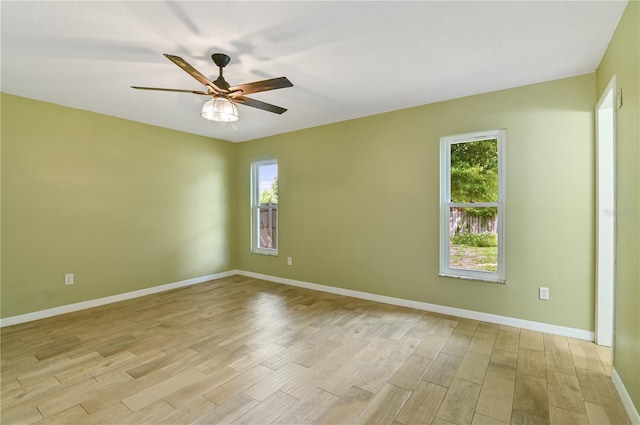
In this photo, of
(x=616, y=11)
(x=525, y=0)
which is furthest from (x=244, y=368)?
(x=616, y=11)

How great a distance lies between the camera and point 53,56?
249 cm

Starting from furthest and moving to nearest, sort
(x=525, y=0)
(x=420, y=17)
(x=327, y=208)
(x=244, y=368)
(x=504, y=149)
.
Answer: (x=327, y=208), (x=504, y=149), (x=244, y=368), (x=420, y=17), (x=525, y=0)

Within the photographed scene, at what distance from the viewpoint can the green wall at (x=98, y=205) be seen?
3.34 meters

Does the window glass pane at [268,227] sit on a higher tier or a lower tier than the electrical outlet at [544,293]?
higher

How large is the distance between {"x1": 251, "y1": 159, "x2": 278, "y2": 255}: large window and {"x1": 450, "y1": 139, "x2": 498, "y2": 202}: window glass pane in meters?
2.92

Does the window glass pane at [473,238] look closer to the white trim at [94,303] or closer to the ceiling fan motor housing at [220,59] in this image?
the ceiling fan motor housing at [220,59]

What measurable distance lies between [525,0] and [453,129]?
1698 mm

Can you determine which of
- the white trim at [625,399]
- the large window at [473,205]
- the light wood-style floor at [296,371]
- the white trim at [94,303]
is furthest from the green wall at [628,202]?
the white trim at [94,303]

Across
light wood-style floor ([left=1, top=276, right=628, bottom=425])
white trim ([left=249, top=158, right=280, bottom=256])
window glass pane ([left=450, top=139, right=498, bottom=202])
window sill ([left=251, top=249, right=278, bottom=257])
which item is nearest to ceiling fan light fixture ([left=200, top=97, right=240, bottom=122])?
light wood-style floor ([left=1, top=276, right=628, bottom=425])

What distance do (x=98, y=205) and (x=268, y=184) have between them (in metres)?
2.51

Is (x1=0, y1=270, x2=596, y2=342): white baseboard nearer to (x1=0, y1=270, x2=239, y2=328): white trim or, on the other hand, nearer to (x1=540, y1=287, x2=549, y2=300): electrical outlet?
(x1=0, y1=270, x2=239, y2=328): white trim

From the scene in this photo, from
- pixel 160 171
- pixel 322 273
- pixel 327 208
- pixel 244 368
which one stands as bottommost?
pixel 244 368

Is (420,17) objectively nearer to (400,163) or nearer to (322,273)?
(400,163)

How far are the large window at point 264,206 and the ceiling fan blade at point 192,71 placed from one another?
2.87m
